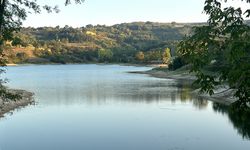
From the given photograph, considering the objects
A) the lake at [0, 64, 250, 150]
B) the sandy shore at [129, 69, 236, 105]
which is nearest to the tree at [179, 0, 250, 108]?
the sandy shore at [129, 69, 236, 105]

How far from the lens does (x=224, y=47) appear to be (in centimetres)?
1175

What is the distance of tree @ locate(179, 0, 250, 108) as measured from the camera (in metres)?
10.7

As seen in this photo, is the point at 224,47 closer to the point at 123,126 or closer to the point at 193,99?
the point at 123,126

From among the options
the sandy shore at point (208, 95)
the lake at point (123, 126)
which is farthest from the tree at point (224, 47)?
the lake at point (123, 126)

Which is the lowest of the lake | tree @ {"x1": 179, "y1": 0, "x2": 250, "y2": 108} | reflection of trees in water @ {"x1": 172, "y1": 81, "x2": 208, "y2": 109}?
reflection of trees in water @ {"x1": 172, "y1": 81, "x2": 208, "y2": 109}

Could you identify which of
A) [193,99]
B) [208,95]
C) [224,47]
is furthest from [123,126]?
[224,47]

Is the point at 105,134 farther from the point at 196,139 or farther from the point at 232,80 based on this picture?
the point at 232,80

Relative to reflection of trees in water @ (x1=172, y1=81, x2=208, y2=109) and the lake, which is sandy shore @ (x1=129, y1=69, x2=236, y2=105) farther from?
the lake

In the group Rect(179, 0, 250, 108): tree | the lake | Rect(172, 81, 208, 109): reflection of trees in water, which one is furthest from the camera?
Rect(172, 81, 208, 109): reflection of trees in water

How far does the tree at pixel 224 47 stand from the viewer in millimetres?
10727

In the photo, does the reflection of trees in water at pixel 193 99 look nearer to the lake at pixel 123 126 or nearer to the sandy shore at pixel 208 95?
the lake at pixel 123 126

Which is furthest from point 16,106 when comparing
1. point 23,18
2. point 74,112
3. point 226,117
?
point 23,18

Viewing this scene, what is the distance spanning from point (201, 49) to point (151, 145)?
32146 mm

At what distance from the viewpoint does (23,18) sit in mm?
21469
